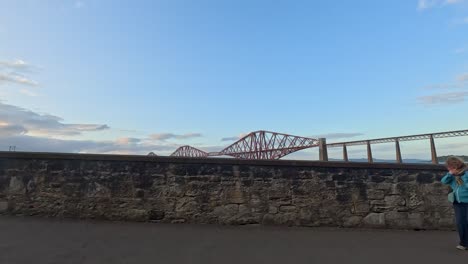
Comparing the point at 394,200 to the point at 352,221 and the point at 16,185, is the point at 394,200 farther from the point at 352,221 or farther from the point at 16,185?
the point at 16,185

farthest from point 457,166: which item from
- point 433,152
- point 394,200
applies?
point 433,152

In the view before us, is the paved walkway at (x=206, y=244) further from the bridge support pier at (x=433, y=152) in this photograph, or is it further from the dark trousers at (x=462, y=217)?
the bridge support pier at (x=433, y=152)

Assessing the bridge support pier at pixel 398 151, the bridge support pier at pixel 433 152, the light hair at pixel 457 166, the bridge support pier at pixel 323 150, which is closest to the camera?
the light hair at pixel 457 166

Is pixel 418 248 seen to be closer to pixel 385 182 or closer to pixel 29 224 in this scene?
pixel 385 182

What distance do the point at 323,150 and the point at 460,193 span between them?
5.59 meters

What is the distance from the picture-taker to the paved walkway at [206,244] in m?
5.26

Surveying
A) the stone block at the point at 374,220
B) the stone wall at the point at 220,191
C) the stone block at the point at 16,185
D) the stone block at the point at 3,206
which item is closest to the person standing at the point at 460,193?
the stone block at the point at 374,220

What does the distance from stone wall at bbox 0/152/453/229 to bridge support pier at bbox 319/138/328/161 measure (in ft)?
9.47

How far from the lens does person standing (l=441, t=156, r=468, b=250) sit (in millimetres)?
5758

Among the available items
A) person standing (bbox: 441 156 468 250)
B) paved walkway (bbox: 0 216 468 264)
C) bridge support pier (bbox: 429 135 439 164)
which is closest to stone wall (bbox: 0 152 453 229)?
paved walkway (bbox: 0 216 468 264)

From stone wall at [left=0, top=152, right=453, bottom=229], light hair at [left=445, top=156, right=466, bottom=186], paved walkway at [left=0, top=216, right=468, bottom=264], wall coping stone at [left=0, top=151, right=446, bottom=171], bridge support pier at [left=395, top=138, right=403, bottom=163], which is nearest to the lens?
paved walkway at [left=0, top=216, right=468, bottom=264]

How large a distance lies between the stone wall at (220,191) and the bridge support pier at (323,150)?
2.89m

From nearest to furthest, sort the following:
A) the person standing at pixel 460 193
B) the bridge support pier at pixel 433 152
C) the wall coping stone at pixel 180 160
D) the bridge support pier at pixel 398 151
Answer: the person standing at pixel 460 193 < the wall coping stone at pixel 180 160 < the bridge support pier at pixel 433 152 < the bridge support pier at pixel 398 151

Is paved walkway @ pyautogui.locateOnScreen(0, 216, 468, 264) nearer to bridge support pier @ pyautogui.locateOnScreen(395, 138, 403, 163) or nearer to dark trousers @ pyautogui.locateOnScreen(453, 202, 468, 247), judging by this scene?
dark trousers @ pyautogui.locateOnScreen(453, 202, 468, 247)
